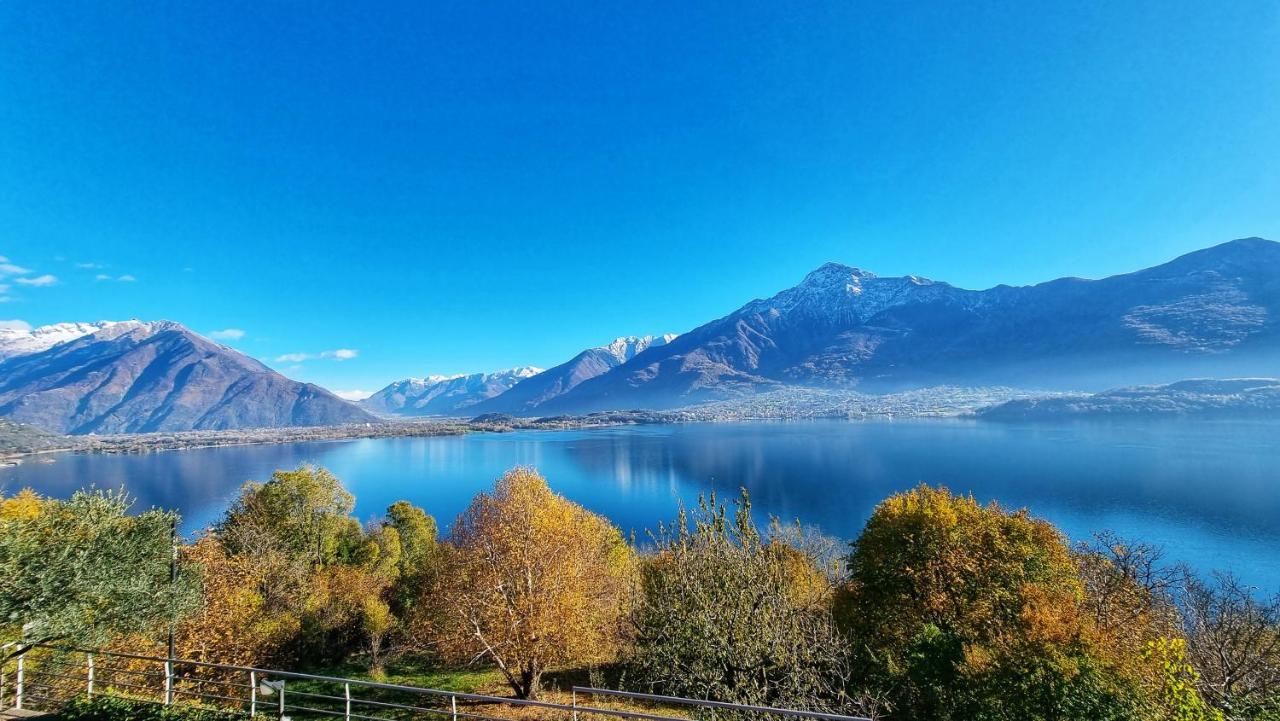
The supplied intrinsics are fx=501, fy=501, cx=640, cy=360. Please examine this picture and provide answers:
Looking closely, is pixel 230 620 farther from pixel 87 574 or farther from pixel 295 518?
pixel 295 518

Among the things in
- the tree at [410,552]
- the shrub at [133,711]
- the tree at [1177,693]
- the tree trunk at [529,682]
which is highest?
the shrub at [133,711]

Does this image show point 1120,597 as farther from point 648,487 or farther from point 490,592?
point 648,487

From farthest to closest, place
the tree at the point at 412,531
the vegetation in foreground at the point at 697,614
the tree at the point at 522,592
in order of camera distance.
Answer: the tree at the point at 412,531
the tree at the point at 522,592
the vegetation in foreground at the point at 697,614

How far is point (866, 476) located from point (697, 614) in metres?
101

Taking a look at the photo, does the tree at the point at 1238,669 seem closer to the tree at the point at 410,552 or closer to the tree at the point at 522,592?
the tree at the point at 522,592

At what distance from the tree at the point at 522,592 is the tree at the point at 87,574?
811cm

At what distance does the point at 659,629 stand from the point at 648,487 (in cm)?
9414

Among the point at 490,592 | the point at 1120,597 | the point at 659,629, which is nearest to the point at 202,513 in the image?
the point at 490,592

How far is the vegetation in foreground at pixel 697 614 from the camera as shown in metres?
12.3

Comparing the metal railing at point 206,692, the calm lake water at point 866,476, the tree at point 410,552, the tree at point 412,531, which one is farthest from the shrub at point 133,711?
the calm lake water at point 866,476

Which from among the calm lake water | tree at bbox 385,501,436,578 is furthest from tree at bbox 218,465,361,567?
the calm lake water

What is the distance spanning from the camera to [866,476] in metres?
102

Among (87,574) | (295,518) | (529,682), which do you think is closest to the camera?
(87,574)

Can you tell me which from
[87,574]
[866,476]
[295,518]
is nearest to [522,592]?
[87,574]
